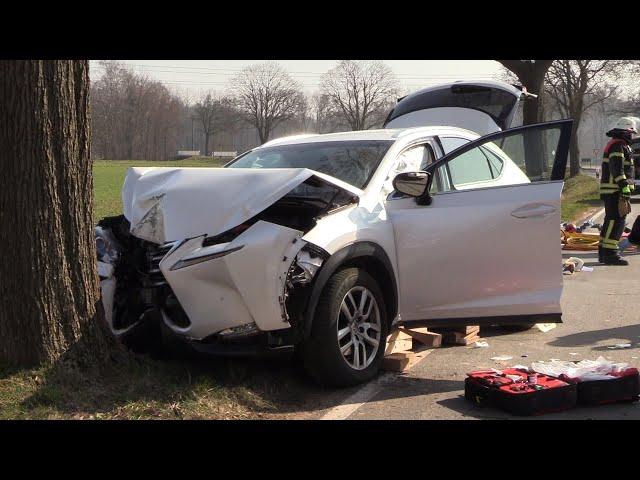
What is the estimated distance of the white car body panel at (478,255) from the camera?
16.7 ft

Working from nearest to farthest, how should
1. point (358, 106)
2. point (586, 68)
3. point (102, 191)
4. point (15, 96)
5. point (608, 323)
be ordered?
point (15, 96)
point (608, 323)
point (102, 191)
point (586, 68)
point (358, 106)

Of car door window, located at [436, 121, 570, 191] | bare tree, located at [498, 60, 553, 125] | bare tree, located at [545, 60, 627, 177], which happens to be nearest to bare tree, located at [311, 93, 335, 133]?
bare tree, located at [545, 60, 627, 177]

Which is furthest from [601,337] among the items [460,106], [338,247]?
[460,106]

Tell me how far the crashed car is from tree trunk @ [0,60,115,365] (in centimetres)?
52

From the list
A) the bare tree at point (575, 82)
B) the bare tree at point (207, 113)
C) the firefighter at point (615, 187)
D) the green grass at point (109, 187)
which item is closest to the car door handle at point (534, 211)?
the green grass at point (109, 187)

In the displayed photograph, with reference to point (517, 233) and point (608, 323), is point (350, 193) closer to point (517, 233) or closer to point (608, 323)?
point (517, 233)

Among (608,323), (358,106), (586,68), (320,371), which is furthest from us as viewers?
(358,106)

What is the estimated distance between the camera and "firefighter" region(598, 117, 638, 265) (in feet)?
34.1

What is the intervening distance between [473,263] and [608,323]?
253cm

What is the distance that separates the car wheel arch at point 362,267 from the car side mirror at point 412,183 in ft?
1.57

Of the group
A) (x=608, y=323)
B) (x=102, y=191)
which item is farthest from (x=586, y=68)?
(x=608, y=323)

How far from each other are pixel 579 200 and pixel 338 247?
780 inches

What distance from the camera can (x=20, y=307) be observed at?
Result: 4.24 meters

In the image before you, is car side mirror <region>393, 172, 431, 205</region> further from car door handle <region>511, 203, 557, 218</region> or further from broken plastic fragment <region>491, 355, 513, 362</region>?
broken plastic fragment <region>491, 355, 513, 362</region>
